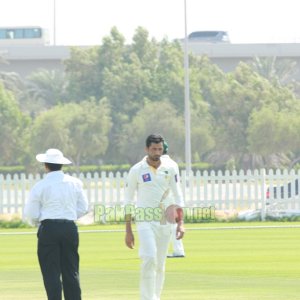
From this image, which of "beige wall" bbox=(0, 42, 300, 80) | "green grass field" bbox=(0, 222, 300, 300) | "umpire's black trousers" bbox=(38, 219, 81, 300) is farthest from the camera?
"beige wall" bbox=(0, 42, 300, 80)

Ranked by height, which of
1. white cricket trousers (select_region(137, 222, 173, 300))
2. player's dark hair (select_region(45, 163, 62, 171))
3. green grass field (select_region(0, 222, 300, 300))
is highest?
player's dark hair (select_region(45, 163, 62, 171))

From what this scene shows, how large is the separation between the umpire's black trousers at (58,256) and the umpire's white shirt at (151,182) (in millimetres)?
1153

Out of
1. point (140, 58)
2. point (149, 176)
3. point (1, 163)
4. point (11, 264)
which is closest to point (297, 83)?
point (140, 58)

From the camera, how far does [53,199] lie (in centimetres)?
1384

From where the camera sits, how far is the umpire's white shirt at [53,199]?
1383 centimetres

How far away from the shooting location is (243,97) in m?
74.9

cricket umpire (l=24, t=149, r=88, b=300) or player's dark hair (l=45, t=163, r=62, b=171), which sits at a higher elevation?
player's dark hair (l=45, t=163, r=62, b=171)

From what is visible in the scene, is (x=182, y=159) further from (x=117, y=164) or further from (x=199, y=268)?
(x=199, y=268)

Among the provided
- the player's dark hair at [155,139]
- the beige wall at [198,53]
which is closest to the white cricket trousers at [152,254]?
the player's dark hair at [155,139]

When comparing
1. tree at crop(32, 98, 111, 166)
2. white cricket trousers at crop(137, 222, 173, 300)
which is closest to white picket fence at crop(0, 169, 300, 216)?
white cricket trousers at crop(137, 222, 173, 300)

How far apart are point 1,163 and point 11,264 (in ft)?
186

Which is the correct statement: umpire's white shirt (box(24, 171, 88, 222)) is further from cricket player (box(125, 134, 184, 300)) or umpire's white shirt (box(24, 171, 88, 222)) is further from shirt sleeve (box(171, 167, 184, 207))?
shirt sleeve (box(171, 167, 184, 207))

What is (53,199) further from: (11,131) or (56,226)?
(11,131)

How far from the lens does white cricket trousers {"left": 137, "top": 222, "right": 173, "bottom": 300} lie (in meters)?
14.5
